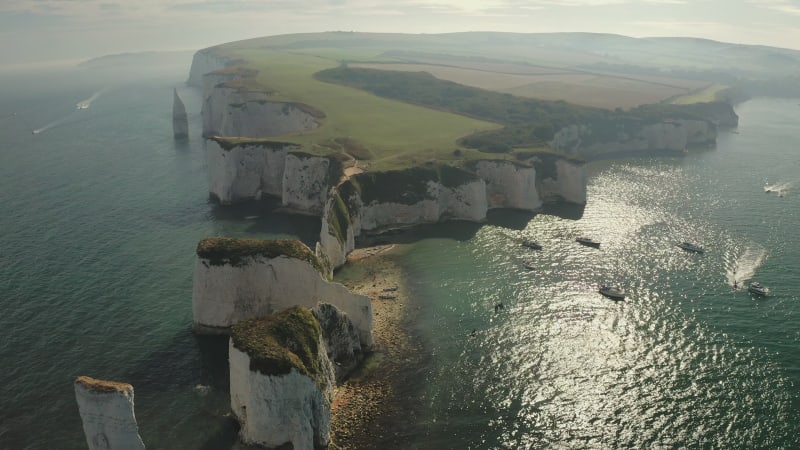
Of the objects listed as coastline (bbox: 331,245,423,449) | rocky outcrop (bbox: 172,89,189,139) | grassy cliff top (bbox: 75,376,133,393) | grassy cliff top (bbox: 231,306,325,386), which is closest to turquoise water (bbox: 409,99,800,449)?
coastline (bbox: 331,245,423,449)

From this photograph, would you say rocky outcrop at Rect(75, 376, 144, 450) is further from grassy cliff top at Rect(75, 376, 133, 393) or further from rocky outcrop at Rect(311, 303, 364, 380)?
rocky outcrop at Rect(311, 303, 364, 380)

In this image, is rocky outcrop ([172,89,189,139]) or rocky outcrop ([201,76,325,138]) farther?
rocky outcrop ([172,89,189,139])

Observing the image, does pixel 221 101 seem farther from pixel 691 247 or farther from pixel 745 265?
pixel 745 265

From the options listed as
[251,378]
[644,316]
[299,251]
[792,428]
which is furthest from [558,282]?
[251,378]

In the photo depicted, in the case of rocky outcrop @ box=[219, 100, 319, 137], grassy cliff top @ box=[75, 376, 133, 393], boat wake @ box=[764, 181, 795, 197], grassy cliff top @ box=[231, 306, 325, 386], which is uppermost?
rocky outcrop @ box=[219, 100, 319, 137]

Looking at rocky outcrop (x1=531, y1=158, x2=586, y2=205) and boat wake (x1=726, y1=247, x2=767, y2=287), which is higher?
rocky outcrop (x1=531, y1=158, x2=586, y2=205)

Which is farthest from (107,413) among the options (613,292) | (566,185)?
(566,185)
